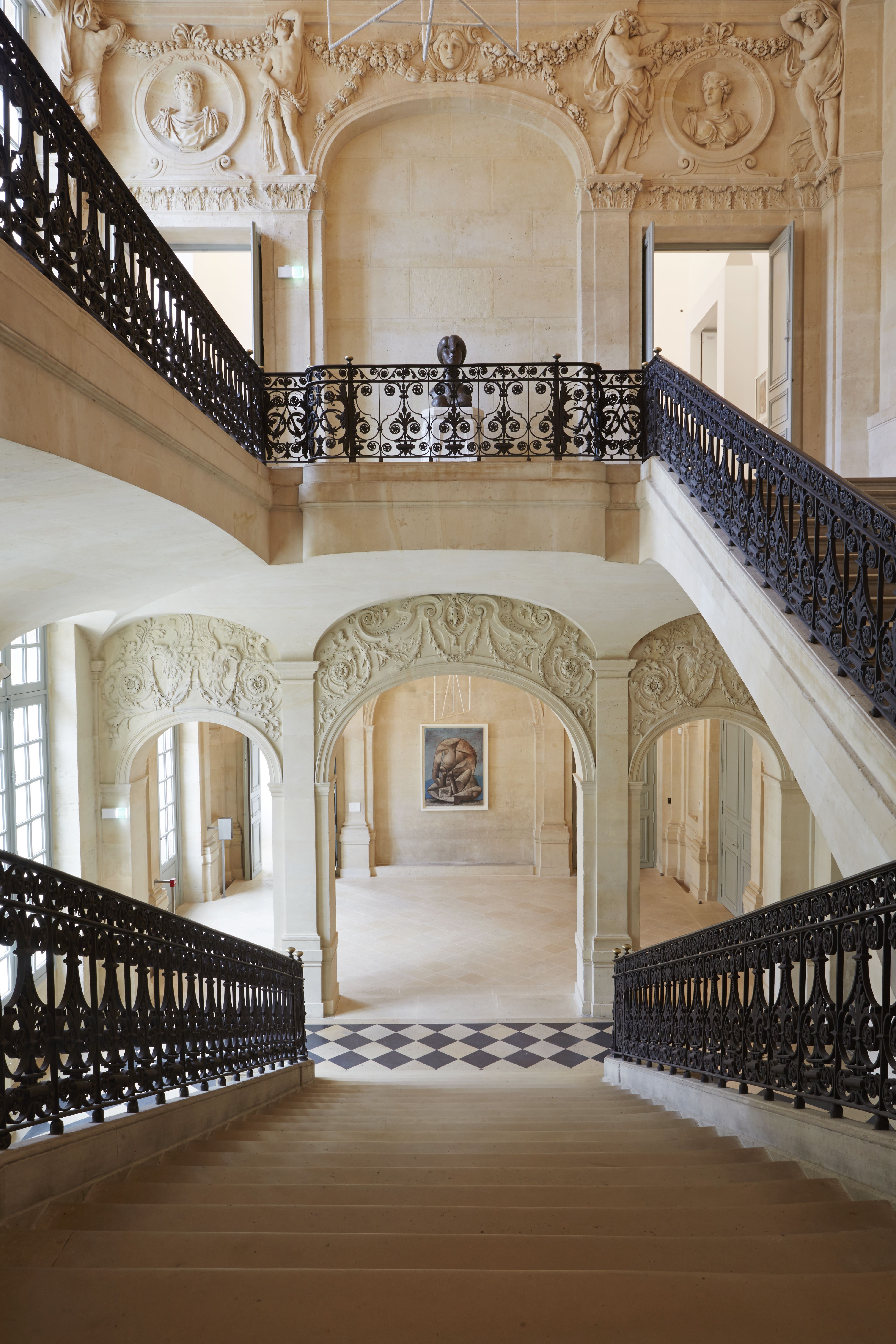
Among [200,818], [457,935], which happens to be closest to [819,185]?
[457,935]

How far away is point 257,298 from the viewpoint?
8.12 meters

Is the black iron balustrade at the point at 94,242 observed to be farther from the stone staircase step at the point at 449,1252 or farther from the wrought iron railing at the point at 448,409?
the stone staircase step at the point at 449,1252

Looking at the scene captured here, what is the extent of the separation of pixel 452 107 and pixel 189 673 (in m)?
6.16

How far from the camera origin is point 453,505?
6387mm

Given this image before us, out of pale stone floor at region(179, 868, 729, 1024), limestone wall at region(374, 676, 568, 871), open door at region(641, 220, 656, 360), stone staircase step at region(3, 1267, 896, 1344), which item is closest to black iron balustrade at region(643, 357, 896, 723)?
stone staircase step at region(3, 1267, 896, 1344)

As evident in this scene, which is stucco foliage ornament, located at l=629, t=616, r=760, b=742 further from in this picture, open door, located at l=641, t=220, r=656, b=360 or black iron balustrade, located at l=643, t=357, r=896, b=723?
black iron balustrade, located at l=643, t=357, r=896, b=723

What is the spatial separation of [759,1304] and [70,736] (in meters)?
8.58

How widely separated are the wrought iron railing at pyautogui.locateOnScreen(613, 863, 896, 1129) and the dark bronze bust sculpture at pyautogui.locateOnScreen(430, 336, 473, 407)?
13.5ft

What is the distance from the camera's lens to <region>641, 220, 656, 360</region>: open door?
781cm

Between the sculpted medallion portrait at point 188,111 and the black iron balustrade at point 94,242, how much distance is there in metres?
2.92

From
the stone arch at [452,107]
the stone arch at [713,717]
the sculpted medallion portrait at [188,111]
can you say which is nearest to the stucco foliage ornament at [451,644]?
the stone arch at [713,717]

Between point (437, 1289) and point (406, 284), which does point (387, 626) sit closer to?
point (406, 284)

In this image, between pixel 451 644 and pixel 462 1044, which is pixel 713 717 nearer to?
pixel 451 644

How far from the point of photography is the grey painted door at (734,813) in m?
12.0
